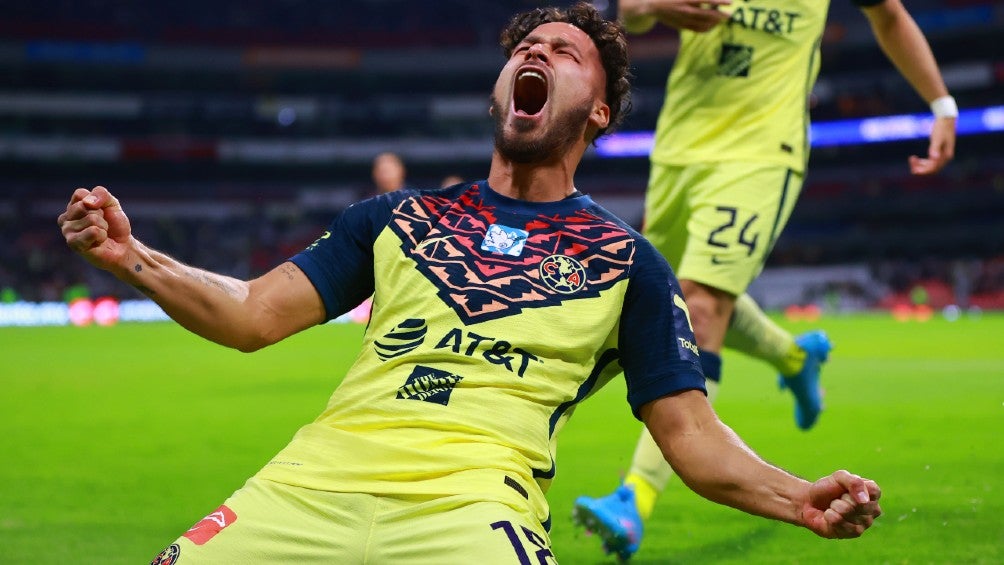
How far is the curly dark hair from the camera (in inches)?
107

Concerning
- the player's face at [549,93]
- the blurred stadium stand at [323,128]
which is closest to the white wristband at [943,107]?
the player's face at [549,93]

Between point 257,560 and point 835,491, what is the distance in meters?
1.06

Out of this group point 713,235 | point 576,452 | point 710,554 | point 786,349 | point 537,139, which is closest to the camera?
point 537,139

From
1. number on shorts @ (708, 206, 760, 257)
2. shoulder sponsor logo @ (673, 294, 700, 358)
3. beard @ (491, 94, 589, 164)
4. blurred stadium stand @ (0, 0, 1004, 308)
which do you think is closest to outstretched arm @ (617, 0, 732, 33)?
number on shorts @ (708, 206, 760, 257)

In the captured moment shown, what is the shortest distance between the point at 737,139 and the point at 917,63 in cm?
95

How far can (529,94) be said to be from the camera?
8.89 ft

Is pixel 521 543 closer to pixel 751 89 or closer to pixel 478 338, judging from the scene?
pixel 478 338

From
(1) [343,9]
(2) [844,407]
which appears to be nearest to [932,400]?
(2) [844,407]

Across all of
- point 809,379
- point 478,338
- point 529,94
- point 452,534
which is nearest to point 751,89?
point 809,379

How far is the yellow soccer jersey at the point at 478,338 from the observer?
2115mm

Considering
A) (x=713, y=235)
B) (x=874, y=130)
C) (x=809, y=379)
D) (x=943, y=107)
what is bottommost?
(x=874, y=130)

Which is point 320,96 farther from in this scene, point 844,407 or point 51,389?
point 844,407

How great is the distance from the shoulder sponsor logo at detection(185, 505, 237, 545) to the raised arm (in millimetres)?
367

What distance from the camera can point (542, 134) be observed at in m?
→ 2.50
